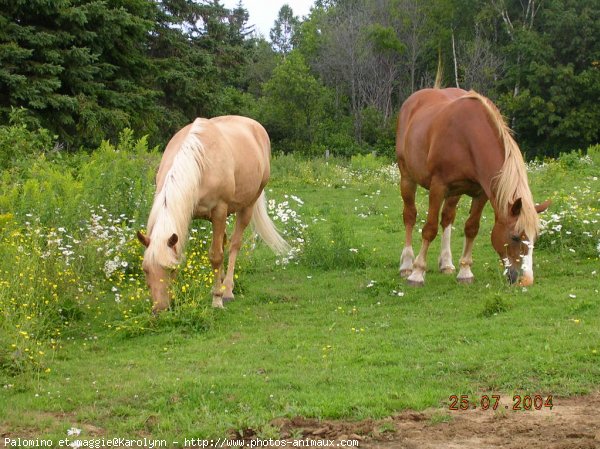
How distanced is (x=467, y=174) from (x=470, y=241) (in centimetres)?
108

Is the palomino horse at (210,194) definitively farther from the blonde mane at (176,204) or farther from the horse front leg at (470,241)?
the horse front leg at (470,241)

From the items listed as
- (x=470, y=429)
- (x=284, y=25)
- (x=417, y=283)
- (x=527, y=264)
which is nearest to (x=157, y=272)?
(x=417, y=283)

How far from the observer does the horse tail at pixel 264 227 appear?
9.51m

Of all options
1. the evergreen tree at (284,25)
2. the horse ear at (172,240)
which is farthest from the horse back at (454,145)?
the evergreen tree at (284,25)

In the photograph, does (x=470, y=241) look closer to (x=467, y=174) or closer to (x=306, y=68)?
(x=467, y=174)

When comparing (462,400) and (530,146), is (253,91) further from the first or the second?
(462,400)

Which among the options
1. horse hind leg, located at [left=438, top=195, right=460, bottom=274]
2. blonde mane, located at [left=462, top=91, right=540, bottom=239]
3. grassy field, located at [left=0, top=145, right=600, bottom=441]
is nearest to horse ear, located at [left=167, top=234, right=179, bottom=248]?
grassy field, located at [left=0, top=145, right=600, bottom=441]

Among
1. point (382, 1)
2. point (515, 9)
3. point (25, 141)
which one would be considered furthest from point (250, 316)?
point (382, 1)

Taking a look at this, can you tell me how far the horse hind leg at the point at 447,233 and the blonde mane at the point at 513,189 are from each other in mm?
1483

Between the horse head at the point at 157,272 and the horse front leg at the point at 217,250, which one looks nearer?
the horse head at the point at 157,272

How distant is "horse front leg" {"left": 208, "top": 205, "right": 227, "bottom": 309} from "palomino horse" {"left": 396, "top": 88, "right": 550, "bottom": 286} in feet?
7.95

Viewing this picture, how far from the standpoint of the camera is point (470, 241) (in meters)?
8.87

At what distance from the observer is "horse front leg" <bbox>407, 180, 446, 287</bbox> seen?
8.44 metres

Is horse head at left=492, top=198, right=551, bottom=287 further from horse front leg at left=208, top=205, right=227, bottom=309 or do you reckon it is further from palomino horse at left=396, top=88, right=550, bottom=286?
horse front leg at left=208, top=205, right=227, bottom=309
